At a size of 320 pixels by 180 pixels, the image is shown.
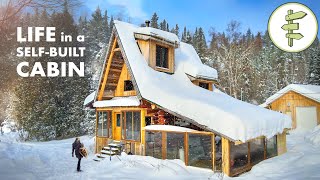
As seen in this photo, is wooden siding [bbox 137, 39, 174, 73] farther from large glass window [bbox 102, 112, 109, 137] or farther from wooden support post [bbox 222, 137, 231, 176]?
wooden support post [bbox 222, 137, 231, 176]

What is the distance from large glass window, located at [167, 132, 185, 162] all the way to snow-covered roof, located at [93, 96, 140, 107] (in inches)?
109

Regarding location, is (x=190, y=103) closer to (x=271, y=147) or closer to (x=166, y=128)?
(x=166, y=128)

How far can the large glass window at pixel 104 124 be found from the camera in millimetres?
18594

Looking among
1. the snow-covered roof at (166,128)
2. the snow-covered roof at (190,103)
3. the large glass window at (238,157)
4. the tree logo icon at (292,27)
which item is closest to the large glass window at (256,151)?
the large glass window at (238,157)

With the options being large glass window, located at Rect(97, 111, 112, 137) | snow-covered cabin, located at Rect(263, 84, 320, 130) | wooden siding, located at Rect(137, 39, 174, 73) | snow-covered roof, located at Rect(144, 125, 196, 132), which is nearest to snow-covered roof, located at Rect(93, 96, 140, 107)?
large glass window, located at Rect(97, 111, 112, 137)

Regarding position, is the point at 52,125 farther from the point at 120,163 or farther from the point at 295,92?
the point at 295,92

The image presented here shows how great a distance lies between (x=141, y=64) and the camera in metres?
16.9

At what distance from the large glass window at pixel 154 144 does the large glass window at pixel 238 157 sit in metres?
3.84

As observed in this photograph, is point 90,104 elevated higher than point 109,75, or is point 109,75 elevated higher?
point 109,75

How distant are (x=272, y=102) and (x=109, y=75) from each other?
805 inches

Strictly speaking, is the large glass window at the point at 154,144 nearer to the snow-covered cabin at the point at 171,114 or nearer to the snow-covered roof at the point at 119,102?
the snow-covered cabin at the point at 171,114

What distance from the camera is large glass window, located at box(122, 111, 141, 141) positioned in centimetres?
1634

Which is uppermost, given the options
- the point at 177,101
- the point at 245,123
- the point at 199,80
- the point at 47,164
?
the point at 199,80

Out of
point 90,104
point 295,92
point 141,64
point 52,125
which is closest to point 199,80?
point 141,64
